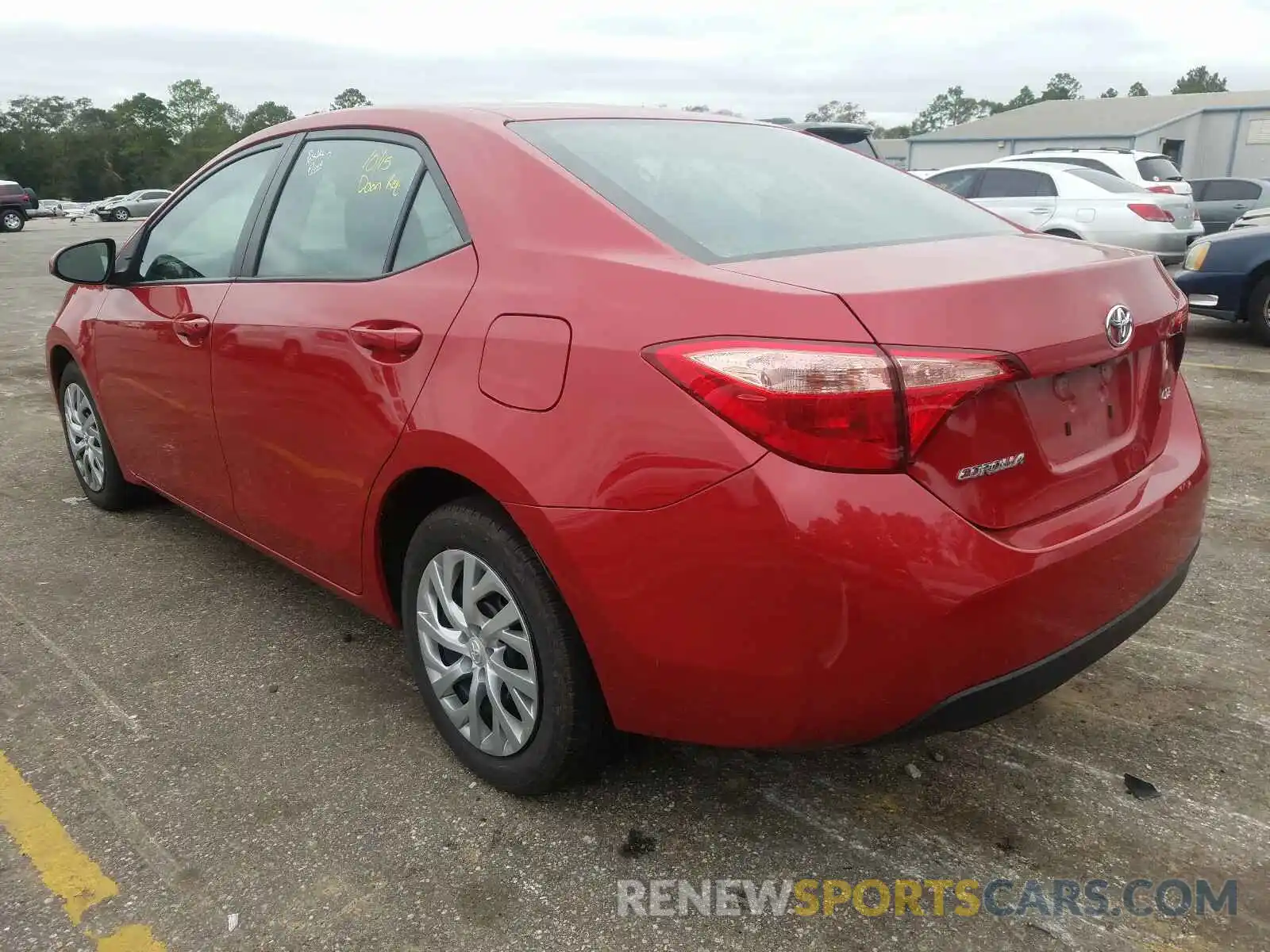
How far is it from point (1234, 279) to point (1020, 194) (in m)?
4.30

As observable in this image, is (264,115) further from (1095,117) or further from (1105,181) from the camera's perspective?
(1105,181)

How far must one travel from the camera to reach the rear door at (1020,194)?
38.4 ft

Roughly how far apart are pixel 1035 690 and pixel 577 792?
3.58 ft

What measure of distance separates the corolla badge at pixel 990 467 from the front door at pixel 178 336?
233 centimetres

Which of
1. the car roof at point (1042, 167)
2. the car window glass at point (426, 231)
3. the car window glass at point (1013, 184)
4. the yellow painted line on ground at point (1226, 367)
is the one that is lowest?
the yellow painted line on ground at point (1226, 367)

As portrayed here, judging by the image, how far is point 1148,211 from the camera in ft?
36.9

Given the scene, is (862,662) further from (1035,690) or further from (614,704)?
(614,704)

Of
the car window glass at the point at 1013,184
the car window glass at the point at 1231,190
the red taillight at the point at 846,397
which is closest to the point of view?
the red taillight at the point at 846,397

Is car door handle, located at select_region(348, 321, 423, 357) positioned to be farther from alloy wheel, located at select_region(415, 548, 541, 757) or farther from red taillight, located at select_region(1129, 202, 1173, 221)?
red taillight, located at select_region(1129, 202, 1173, 221)

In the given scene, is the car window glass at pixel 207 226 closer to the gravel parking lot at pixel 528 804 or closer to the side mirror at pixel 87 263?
the side mirror at pixel 87 263

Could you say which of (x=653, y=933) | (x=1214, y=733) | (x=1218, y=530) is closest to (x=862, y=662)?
(x=653, y=933)

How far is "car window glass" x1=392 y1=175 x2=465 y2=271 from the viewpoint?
2.38 m

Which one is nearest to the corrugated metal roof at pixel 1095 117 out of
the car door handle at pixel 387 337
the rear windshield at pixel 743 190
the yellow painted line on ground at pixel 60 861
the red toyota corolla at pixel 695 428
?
the rear windshield at pixel 743 190

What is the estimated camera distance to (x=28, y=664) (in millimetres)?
3078
